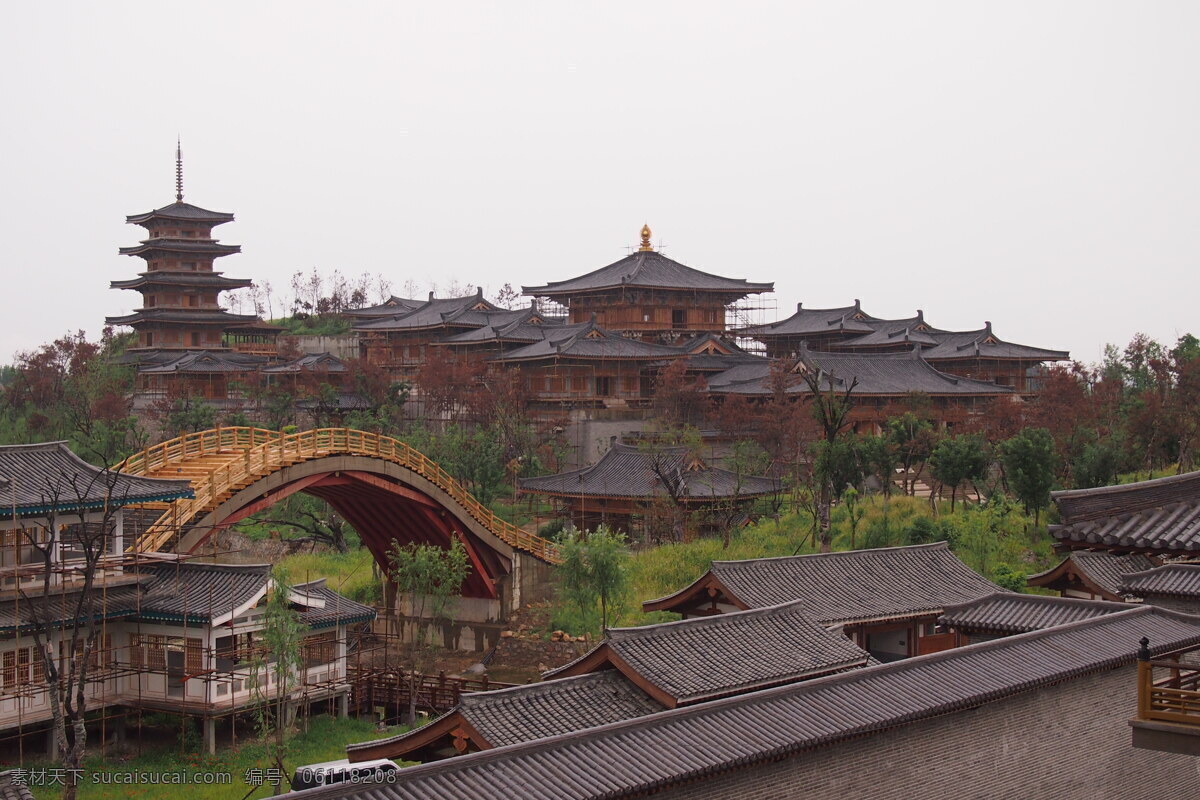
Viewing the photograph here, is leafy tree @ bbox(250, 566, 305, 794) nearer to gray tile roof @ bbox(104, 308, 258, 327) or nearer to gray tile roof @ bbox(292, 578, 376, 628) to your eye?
gray tile roof @ bbox(292, 578, 376, 628)

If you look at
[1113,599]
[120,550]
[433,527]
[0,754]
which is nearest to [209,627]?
[120,550]


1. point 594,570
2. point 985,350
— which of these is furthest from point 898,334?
point 594,570

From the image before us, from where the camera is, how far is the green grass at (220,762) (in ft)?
66.0

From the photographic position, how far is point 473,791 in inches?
455

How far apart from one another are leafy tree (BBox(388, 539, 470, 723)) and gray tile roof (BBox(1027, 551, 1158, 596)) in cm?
1310

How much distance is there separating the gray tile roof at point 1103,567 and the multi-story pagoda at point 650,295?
131 feet

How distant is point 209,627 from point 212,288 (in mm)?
44694

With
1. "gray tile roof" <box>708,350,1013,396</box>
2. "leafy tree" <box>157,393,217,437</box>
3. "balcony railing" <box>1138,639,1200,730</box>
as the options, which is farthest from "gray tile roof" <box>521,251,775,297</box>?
"balcony railing" <box>1138,639,1200,730</box>

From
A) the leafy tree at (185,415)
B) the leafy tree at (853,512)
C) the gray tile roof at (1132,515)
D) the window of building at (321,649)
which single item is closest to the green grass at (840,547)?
the leafy tree at (853,512)

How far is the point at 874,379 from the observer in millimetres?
50656

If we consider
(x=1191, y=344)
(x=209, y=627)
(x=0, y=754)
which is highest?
(x=1191, y=344)

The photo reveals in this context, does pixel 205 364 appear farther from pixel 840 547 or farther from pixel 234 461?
pixel 840 547

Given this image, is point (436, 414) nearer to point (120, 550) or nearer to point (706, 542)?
point (706, 542)

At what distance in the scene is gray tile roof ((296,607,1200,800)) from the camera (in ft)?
38.7
